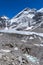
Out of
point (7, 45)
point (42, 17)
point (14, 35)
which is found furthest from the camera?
point (42, 17)

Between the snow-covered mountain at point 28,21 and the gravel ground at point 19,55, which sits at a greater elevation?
the snow-covered mountain at point 28,21

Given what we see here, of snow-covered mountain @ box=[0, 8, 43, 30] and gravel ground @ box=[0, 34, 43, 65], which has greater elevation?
snow-covered mountain @ box=[0, 8, 43, 30]

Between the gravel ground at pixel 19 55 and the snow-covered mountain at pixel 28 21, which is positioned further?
the snow-covered mountain at pixel 28 21

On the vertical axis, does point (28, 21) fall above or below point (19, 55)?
above

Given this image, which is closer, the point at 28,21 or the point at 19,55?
the point at 19,55

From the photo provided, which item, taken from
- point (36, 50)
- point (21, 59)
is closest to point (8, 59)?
point (21, 59)

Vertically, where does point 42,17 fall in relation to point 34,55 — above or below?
above

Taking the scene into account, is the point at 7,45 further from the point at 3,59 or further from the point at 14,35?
the point at 14,35

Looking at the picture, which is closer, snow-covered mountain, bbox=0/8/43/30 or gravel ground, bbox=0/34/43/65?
A: gravel ground, bbox=0/34/43/65

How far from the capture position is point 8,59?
1545 centimetres

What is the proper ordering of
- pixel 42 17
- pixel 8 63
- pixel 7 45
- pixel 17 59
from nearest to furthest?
pixel 8 63 < pixel 17 59 < pixel 7 45 < pixel 42 17

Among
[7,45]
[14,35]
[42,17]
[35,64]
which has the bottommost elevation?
[35,64]

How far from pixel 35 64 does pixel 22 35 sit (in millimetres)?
16493

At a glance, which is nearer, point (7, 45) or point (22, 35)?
point (7, 45)
